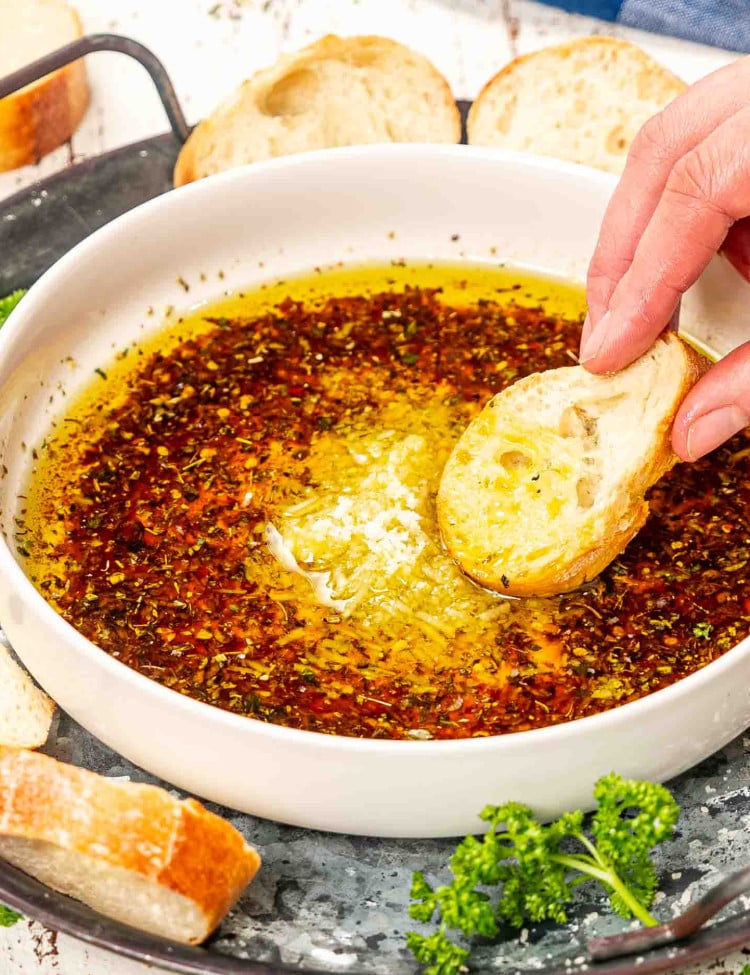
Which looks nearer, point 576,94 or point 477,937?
point 477,937

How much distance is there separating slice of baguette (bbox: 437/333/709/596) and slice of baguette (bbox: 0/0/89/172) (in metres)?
1.99

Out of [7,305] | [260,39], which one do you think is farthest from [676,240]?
[260,39]

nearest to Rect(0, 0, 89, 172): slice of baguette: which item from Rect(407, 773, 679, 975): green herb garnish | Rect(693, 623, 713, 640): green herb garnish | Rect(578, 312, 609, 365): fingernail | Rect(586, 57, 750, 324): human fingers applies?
Rect(586, 57, 750, 324): human fingers

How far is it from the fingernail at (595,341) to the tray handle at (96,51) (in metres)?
1.51

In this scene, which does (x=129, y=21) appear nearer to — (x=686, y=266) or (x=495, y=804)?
(x=686, y=266)

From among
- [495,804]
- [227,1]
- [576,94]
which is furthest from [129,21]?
[495,804]

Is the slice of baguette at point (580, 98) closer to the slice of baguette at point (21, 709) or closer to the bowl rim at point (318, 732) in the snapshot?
the bowl rim at point (318, 732)

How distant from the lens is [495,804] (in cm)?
215

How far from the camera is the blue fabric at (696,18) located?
423 cm

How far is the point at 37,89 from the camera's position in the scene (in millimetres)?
3891

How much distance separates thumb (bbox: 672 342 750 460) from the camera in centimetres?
249

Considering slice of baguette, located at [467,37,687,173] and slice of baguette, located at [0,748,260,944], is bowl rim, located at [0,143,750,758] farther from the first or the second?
slice of baguette, located at [467,37,687,173]

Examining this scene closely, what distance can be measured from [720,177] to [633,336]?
36cm

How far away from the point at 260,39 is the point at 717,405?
271cm
